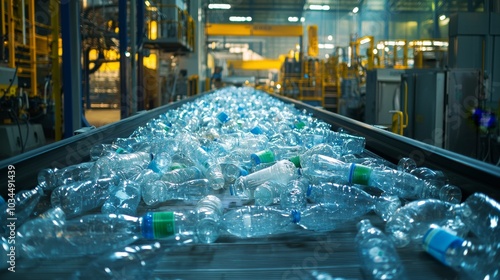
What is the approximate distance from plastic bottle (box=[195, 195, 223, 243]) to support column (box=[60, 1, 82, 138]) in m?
3.96

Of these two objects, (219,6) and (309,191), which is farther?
(219,6)

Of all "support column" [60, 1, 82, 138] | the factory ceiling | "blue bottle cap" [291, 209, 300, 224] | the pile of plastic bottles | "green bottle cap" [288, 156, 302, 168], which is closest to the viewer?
the pile of plastic bottles

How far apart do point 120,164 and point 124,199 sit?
1.86 ft

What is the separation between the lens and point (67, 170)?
1971 millimetres

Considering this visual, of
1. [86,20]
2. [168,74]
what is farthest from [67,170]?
[168,74]

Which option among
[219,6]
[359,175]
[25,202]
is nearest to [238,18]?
[219,6]

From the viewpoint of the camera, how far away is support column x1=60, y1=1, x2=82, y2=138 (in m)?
4.97

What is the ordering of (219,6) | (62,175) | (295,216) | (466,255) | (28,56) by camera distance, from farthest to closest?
1. (219,6)
2. (28,56)
3. (62,175)
4. (295,216)
5. (466,255)

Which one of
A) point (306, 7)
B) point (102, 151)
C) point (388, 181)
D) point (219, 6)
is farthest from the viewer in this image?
point (306, 7)

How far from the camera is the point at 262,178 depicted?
1.92 meters

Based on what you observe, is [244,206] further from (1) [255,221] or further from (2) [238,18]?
(2) [238,18]

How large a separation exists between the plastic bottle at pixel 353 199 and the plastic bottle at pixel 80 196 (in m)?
0.74

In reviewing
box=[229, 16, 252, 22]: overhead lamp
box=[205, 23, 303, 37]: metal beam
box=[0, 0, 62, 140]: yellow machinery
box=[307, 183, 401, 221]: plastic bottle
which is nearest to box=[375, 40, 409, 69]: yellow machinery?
box=[205, 23, 303, 37]: metal beam

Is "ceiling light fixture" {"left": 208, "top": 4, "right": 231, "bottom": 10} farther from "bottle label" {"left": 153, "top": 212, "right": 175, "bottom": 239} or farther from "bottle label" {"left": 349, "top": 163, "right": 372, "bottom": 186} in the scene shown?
"bottle label" {"left": 153, "top": 212, "right": 175, "bottom": 239}
